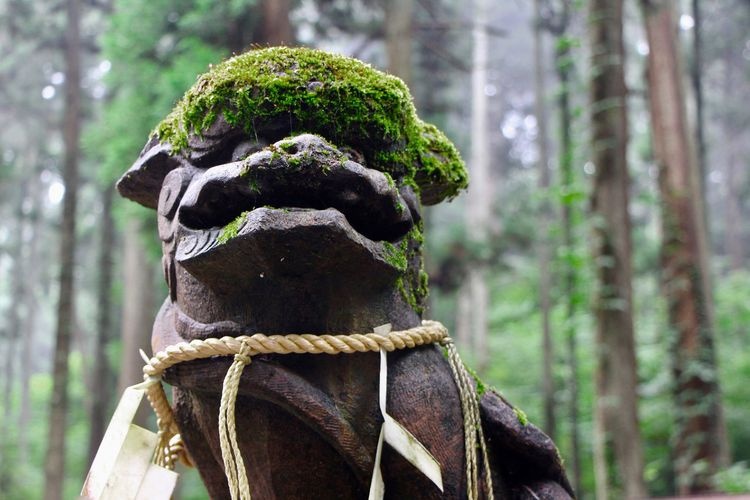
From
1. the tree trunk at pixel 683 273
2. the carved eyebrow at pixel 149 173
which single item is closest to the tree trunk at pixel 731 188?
the tree trunk at pixel 683 273

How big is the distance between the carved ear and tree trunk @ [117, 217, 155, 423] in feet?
13.9

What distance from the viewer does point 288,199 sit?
1054 millimetres

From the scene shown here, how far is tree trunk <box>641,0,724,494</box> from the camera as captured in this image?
589 cm

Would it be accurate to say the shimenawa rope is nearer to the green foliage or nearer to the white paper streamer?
the white paper streamer

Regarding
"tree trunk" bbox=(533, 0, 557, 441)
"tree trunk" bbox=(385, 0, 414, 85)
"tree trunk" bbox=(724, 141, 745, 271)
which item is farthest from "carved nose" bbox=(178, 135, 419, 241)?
"tree trunk" bbox=(724, 141, 745, 271)

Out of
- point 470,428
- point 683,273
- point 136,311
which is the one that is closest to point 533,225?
point 683,273

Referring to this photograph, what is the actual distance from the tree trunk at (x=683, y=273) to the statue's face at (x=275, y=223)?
5371mm

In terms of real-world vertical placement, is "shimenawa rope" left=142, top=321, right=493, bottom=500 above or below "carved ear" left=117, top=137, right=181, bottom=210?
below

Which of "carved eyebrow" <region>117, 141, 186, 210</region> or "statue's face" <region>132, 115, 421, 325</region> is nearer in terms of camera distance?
"statue's face" <region>132, 115, 421, 325</region>

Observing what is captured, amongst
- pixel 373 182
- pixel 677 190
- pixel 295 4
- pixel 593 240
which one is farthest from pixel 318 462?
pixel 677 190

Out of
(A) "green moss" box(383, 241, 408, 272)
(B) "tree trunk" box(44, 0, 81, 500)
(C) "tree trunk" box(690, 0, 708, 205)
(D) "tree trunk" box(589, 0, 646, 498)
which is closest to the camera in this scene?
(A) "green moss" box(383, 241, 408, 272)

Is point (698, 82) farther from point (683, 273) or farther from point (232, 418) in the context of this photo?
point (232, 418)

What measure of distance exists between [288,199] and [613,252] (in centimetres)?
269

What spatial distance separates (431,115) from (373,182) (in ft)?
19.3
